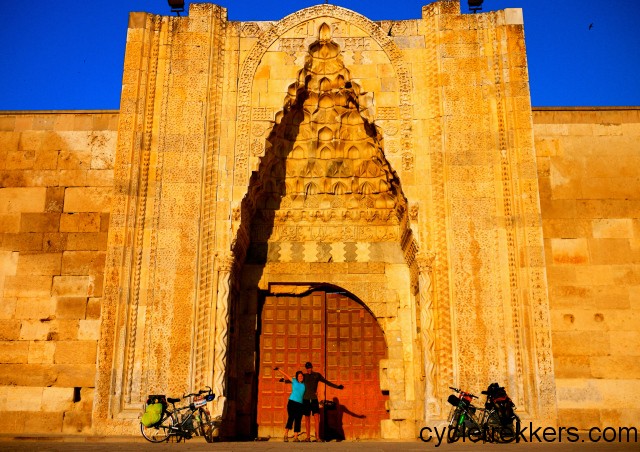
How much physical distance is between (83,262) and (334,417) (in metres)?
4.34

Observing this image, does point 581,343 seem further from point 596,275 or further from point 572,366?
point 596,275

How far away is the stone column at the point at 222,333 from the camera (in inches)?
329

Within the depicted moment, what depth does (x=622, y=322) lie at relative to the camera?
9.20 metres

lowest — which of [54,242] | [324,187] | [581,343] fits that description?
[581,343]

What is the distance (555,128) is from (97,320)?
7.35m

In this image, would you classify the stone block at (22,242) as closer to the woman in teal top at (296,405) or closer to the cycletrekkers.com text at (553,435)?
the woman in teal top at (296,405)

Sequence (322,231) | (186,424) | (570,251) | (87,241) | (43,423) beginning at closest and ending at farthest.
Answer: (186,424) → (43,423) → (570,251) → (87,241) → (322,231)

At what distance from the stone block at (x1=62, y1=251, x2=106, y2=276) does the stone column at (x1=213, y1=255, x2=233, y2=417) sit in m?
1.96

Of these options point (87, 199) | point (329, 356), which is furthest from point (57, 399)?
point (329, 356)

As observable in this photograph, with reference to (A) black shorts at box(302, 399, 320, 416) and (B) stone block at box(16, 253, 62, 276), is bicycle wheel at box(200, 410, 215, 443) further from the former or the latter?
(B) stone block at box(16, 253, 62, 276)

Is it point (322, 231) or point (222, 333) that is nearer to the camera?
point (222, 333)

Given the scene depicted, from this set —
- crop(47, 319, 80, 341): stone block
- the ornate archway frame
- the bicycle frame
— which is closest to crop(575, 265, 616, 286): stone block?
the ornate archway frame

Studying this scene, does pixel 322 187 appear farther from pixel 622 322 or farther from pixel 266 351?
pixel 622 322

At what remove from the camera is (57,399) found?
904 cm
